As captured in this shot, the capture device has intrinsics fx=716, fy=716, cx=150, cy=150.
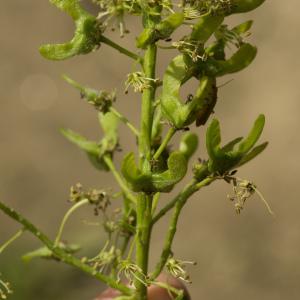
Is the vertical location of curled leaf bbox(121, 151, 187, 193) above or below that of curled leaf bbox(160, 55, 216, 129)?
below

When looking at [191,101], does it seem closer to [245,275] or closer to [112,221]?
[112,221]

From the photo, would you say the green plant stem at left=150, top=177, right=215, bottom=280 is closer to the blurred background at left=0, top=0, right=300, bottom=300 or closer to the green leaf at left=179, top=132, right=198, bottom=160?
the green leaf at left=179, top=132, right=198, bottom=160

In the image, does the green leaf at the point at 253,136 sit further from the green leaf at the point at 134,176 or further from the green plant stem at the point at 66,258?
the green plant stem at the point at 66,258

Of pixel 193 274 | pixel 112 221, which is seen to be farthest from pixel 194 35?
pixel 193 274

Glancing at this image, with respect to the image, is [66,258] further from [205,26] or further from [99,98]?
[205,26]

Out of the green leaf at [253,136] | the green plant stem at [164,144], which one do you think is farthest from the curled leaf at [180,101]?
the green leaf at [253,136]

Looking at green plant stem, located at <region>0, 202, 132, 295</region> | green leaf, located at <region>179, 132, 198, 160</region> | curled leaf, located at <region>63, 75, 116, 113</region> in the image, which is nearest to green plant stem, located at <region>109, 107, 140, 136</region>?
curled leaf, located at <region>63, 75, 116, 113</region>

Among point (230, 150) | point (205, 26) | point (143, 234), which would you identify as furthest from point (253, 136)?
point (143, 234)
